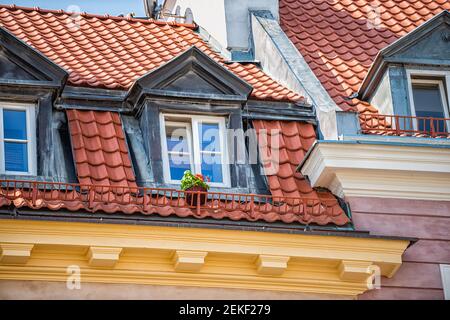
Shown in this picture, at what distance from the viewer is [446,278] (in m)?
18.5

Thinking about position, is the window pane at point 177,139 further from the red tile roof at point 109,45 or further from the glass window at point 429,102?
the glass window at point 429,102

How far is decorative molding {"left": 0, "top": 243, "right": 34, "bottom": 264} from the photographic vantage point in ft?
55.0

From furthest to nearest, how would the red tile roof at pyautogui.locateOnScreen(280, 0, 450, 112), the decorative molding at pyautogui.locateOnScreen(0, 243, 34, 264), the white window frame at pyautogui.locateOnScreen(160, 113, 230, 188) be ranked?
the red tile roof at pyautogui.locateOnScreen(280, 0, 450, 112), the white window frame at pyautogui.locateOnScreen(160, 113, 230, 188), the decorative molding at pyautogui.locateOnScreen(0, 243, 34, 264)

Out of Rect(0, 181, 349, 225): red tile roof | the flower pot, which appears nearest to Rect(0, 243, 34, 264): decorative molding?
Rect(0, 181, 349, 225): red tile roof

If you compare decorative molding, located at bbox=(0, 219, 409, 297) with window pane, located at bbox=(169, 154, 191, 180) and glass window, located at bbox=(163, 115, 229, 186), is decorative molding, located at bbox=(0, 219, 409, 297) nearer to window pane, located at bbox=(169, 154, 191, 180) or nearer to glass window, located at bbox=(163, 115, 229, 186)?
glass window, located at bbox=(163, 115, 229, 186)

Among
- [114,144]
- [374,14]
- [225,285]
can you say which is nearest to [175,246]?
[225,285]

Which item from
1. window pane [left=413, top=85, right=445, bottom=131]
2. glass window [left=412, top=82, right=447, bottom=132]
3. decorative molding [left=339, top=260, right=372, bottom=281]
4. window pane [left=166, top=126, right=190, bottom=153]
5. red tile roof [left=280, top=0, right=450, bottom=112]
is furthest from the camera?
red tile roof [left=280, top=0, right=450, bottom=112]

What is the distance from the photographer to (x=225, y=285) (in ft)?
58.0

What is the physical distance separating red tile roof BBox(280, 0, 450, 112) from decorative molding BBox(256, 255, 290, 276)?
3.58 metres

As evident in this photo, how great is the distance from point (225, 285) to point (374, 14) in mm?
7431

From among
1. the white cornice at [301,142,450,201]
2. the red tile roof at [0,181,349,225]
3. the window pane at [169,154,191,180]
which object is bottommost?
the red tile roof at [0,181,349,225]

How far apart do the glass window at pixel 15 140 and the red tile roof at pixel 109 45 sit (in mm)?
1228
